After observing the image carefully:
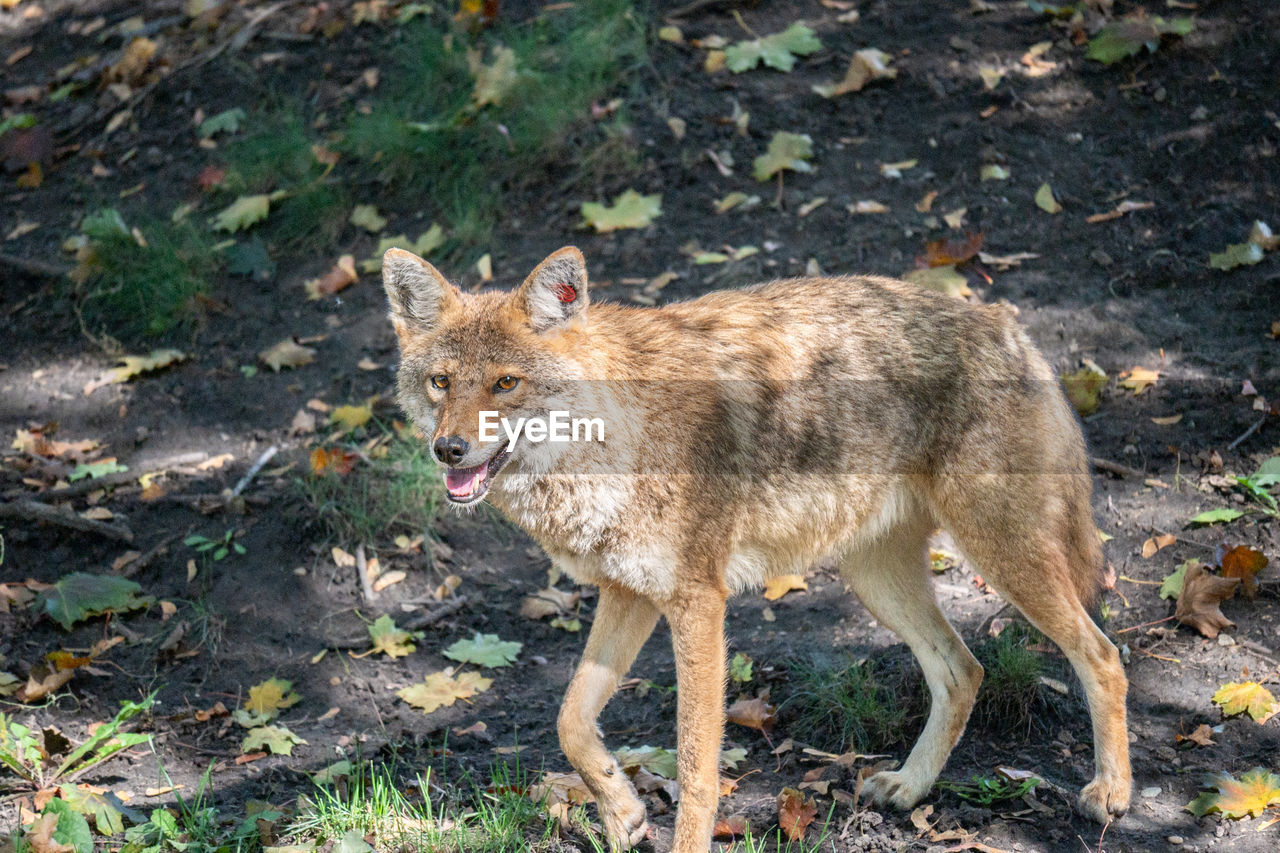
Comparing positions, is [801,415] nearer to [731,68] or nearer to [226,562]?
[226,562]

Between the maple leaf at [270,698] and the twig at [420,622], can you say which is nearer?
the maple leaf at [270,698]

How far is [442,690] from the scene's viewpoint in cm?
541

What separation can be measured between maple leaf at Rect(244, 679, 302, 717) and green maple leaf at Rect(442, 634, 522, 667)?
78 cm

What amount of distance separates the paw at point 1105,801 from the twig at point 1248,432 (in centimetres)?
238

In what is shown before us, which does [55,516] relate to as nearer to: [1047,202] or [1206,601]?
[1206,601]

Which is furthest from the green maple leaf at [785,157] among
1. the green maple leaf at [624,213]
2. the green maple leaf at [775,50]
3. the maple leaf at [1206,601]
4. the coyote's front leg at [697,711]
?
the coyote's front leg at [697,711]

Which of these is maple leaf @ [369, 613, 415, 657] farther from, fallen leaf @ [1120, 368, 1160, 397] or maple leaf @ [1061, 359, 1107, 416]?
fallen leaf @ [1120, 368, 1160, 397]

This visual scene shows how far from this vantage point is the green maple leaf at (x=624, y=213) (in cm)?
800

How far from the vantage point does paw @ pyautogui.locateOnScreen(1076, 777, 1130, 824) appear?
4.23 metres

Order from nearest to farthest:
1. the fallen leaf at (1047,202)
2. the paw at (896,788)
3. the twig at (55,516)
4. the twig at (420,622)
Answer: the paw at (896,788) → the twig at (420,622) → the twig at (55,516) → the fallen leaf at (1047,202)

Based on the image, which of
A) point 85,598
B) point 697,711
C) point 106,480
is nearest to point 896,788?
point 697,711

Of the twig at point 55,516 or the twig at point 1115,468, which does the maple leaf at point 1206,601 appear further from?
the twig at point 55,516

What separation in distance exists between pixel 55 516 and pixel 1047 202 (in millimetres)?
6509

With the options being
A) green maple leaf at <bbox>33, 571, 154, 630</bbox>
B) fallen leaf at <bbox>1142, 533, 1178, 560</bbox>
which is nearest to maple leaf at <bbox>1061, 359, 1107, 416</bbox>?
fallen leaf at <bbox>1142, 533, 1178, 560</bbox>
